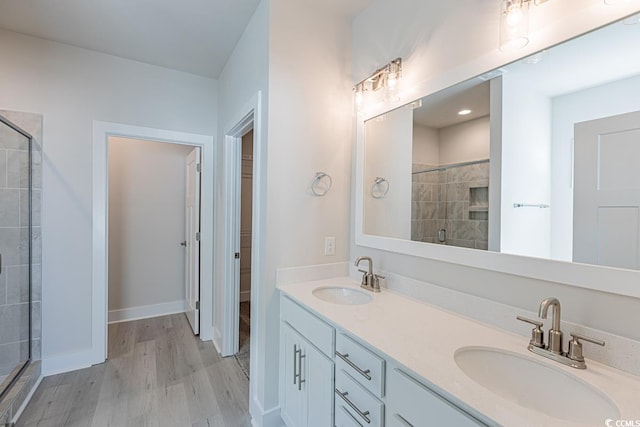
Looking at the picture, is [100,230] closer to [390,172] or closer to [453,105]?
[390,172]

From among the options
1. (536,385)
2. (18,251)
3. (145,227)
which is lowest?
(536,385)

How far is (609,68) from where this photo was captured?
94 centimetres

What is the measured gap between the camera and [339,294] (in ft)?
5.88

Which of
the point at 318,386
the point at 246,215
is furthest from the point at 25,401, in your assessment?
the point at 246,215

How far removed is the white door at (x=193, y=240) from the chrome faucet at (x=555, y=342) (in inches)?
111

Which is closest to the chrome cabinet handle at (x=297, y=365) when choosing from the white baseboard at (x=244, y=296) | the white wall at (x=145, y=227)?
the white wall at (x=145, y=227)

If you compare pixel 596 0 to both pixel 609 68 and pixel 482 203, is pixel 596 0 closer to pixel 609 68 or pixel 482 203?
pixel 609 68

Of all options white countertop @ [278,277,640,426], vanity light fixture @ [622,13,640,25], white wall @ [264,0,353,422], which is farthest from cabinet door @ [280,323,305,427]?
vanity light fixture @ [622,13,640,25]

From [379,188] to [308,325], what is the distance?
3.08 ft

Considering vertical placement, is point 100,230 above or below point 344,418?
above

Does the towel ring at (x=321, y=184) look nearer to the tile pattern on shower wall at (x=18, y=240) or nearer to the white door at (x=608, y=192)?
the white door at (x=608, y=192)

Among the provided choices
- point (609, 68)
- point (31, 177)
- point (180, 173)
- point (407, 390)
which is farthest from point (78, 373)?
point (609, 68)

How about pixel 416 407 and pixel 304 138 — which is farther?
pixel 304 138

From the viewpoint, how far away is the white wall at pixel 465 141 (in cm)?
129
